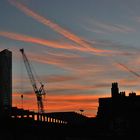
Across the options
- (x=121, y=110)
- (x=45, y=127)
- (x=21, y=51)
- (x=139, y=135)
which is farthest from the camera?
(x=21, y=51)

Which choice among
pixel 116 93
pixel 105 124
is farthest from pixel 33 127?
pixel 116 93

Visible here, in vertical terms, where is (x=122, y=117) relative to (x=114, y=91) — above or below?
below

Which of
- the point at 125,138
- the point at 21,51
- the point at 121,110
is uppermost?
the point at 21,51

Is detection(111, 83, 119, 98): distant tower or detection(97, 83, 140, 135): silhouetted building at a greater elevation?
detection(111, 83, 119, 98): distant tower

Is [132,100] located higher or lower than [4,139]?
higher

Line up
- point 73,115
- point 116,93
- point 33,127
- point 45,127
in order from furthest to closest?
point 73,115, point 116,93, point 45,127, point 33,127

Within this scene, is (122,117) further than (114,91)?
No

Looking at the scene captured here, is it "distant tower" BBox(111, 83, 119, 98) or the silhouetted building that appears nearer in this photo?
the silhouetted building

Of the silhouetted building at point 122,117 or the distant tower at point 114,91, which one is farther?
the distant tower at point 114,91

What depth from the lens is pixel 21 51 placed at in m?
196

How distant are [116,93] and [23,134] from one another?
41.6 metres

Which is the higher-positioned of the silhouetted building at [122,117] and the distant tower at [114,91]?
the distant tower at [114,91]

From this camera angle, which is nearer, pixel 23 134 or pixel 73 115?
pixel 23 134

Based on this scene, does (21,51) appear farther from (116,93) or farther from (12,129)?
(12,129)
